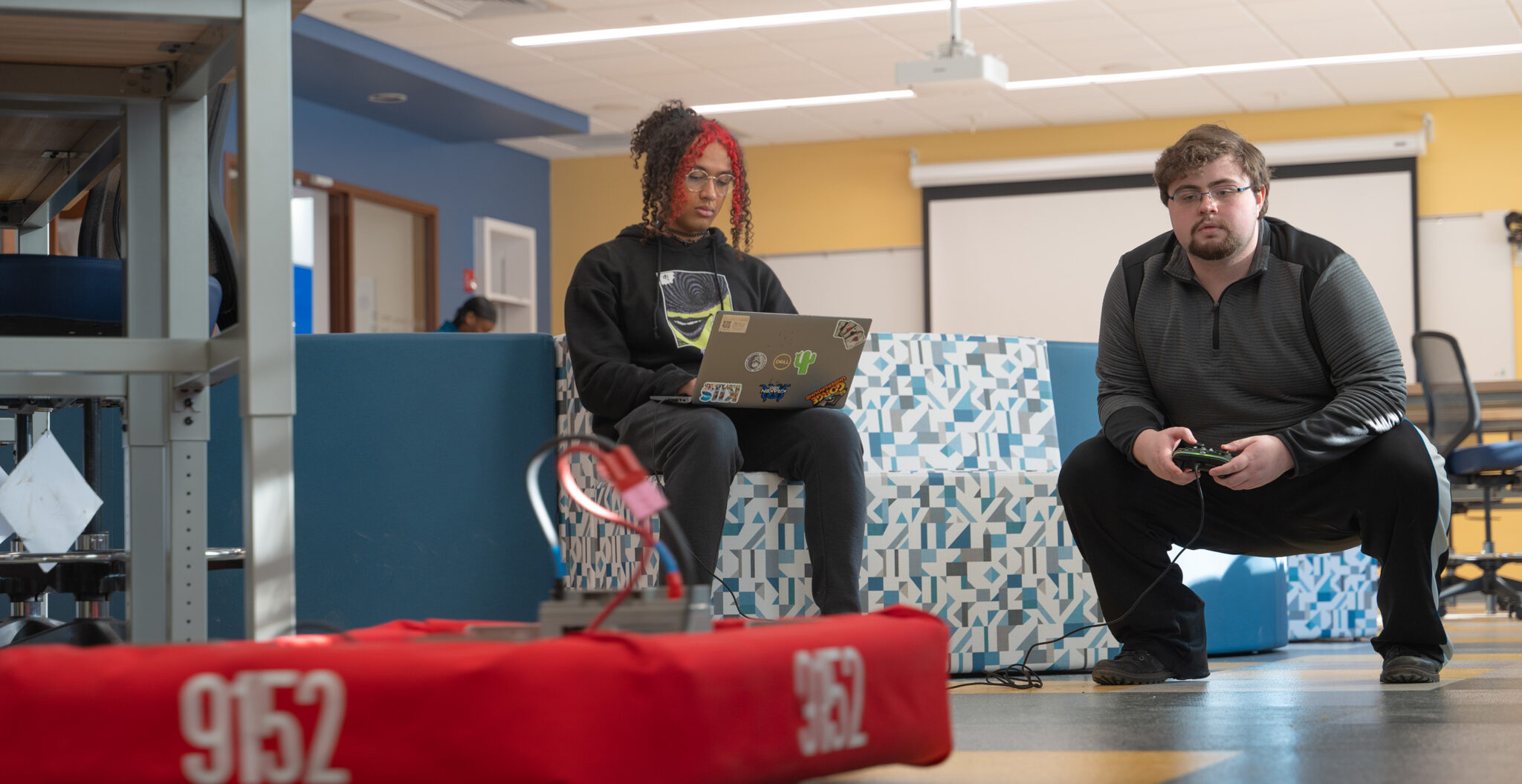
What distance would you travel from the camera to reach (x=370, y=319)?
888 cm

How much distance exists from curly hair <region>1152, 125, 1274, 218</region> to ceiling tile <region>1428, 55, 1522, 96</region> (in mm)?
6465

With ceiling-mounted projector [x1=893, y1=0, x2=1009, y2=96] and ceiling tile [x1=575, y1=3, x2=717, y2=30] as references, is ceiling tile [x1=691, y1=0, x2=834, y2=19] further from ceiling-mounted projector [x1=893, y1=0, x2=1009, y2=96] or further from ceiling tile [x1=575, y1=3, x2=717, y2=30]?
ceiling-mounted projector [x1=893, y1=0, x2=1009, y2=96]

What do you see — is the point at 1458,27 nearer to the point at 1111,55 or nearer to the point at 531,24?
the point at 1111,55

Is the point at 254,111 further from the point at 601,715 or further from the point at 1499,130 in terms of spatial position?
the point at 1499,130

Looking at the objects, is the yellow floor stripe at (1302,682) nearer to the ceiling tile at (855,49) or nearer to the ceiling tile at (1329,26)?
the ceiling tile at (1329,26)

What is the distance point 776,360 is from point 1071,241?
7.57 m

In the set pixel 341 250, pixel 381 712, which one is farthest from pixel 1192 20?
pixel 381 712

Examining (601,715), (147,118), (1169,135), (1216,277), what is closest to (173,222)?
(147,118)

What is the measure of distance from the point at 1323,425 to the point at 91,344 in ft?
5.37

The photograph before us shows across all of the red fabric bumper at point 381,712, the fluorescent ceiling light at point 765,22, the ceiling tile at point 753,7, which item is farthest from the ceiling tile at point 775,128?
the red fabric bumper at point 381,712

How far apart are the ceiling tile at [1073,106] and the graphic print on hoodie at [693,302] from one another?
6405 millimetres

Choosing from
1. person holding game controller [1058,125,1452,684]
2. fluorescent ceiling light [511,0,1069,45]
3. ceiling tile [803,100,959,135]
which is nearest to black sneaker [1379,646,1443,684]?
person holding game controller [1058,125,1452,684]

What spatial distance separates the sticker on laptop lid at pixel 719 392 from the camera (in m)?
2.25

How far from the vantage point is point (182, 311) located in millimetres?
1807
